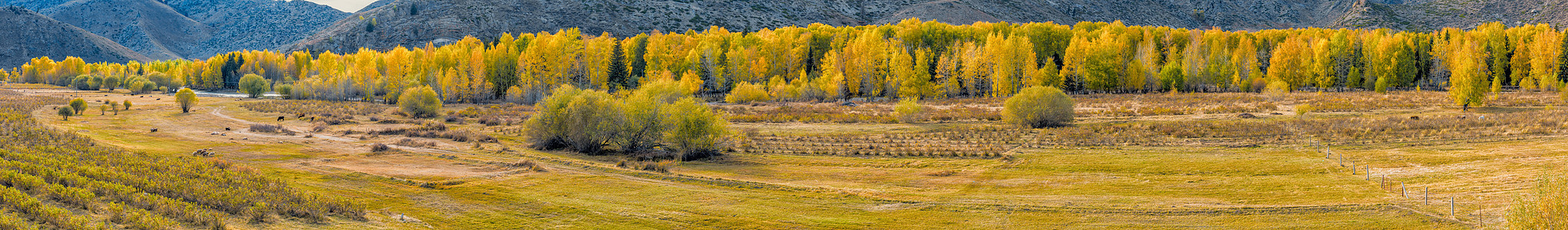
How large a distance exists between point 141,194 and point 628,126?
19.1 metres

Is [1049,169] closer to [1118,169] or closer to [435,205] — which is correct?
[1118,169]

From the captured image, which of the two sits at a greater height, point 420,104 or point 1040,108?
point 420,104

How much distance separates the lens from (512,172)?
28156 mm

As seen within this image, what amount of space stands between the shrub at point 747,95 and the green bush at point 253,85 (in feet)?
214

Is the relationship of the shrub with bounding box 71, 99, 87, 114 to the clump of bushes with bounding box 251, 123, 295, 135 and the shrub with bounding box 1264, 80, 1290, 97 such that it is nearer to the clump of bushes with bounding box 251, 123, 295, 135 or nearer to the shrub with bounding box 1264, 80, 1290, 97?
the clump of bushes with bounding box 251, 123, 295, 135

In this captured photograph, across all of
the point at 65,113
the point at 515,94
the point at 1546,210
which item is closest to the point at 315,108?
the point at 515,94

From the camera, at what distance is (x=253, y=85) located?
10775 cm

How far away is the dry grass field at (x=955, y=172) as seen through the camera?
65.4ft

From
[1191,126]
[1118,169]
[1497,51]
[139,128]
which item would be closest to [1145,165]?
[1118,169]

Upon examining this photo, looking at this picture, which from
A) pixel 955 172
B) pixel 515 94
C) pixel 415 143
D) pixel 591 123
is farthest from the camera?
pixel 515 94

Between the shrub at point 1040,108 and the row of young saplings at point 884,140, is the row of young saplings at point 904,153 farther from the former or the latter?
the shrub at point 1040,108

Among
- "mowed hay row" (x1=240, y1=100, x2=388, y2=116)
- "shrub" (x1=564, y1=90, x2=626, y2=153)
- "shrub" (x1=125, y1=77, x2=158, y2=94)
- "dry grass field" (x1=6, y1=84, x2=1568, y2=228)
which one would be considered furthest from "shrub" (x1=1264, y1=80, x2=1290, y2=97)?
"shrub" (x1=125, y1=77, x2=158, y2=94)

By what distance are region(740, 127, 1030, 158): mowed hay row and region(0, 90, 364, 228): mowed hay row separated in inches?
777

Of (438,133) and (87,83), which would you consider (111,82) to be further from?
(438,133)
